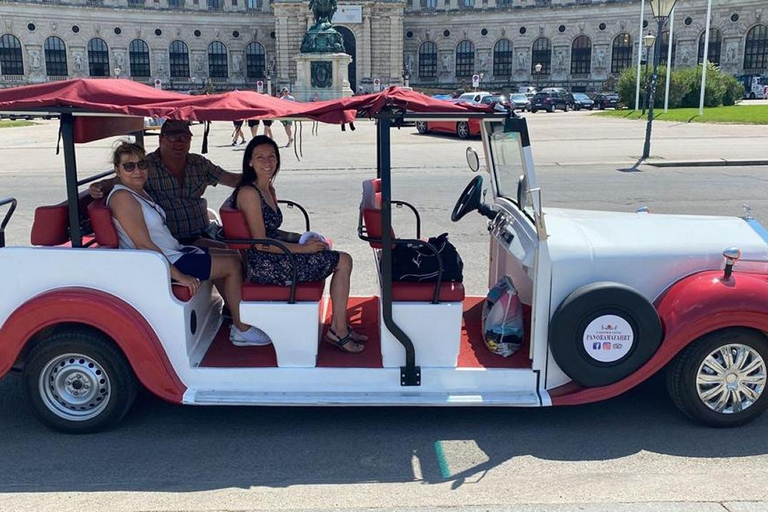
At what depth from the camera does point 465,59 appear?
266 ft

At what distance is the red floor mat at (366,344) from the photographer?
455 cm

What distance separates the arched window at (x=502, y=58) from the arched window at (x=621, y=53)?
35.1 ft

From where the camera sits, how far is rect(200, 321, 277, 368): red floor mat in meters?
4.54

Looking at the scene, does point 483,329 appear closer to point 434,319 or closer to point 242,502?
point 434,319

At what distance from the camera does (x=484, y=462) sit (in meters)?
4.06

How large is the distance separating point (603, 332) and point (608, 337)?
0.04 m

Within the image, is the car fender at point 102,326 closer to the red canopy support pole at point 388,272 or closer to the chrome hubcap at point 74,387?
the chrome hubcap at point 74,387

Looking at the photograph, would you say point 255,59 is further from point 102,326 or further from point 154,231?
point 102,326

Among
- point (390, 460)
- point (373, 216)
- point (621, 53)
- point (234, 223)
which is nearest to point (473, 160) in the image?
point (373, 216)

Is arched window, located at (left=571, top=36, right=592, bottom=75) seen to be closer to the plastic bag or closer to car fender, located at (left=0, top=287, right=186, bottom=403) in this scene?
the plastic bag

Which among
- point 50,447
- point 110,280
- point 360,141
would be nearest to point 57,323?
point 110,280

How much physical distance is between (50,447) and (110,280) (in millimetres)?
1010

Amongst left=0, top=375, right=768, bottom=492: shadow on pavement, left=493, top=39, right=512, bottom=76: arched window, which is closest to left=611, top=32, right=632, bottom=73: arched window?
left=493, top=39, right=512, bottom=76: arched window

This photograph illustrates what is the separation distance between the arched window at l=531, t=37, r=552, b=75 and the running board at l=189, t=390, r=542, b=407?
3072 inches
